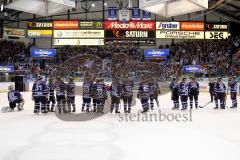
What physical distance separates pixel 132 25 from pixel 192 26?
481 cm

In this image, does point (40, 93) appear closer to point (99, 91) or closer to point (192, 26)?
point (99, 91)

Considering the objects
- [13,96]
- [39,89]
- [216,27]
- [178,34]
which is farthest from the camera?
[216,27]

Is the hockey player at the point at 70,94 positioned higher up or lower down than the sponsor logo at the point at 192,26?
lower down

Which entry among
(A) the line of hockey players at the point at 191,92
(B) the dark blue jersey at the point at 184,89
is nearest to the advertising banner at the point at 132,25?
(A) the line of hockey players at the point at 191,92

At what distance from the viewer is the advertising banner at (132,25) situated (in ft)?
80.1

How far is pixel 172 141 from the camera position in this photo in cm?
703

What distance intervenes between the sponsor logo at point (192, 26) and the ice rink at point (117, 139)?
16.0 m

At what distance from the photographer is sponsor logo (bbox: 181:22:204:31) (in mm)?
25516

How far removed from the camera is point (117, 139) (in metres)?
7.28

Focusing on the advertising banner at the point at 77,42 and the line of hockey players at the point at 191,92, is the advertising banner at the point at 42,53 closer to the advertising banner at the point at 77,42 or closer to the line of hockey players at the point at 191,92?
the advertising banner at the point at 77,42

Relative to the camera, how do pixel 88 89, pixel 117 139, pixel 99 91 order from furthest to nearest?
pixel 88 89, pixel 99 91, pixel 117 139

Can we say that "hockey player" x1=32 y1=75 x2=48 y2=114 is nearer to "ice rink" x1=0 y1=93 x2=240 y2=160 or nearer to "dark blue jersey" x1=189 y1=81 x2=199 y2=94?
"ice rink" x1=0 y1=93 x2=240 y2=160

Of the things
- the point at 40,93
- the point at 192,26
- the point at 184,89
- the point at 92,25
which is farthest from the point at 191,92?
the point at 192,26

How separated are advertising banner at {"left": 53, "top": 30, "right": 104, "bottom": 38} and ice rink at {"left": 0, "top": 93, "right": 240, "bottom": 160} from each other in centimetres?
1534
